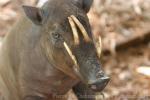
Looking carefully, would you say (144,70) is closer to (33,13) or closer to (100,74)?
(33,13)

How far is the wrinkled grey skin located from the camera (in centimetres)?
238

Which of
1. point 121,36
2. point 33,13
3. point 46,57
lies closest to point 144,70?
point 121,36

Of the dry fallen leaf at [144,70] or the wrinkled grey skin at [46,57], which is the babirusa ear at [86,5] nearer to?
the wrinkled grey skin at [46,57]

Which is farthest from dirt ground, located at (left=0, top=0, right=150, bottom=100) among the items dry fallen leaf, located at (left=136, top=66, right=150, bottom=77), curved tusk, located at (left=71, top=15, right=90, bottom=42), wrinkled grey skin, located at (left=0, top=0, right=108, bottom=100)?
curved tusk, located at (left=71, top=15, right=90, bottom=42)

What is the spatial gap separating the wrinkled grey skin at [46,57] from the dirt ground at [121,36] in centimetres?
91

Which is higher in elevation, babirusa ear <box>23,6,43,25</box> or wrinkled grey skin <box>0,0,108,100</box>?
babirusa ear <box>23,6,43,25</box>

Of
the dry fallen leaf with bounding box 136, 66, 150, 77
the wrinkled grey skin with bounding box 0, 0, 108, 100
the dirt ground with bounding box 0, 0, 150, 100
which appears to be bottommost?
the dry fallen leaf with bounding box 136, 66, 150, 77

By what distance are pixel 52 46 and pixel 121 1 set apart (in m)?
2.02

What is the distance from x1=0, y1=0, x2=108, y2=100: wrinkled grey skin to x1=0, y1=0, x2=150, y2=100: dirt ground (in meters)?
0.91

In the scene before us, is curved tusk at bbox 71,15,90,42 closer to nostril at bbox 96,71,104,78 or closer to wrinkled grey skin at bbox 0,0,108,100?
wrinkled grey skin at bbox 0,0,108,100

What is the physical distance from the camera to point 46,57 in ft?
8.78

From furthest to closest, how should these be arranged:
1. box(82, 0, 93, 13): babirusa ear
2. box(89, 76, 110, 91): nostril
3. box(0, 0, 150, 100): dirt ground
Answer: box(0, 0, 150, 100): dirt ground < box(82, 0, 93, 13): babirusa ear < box(89, 76, 110, 91): nostril

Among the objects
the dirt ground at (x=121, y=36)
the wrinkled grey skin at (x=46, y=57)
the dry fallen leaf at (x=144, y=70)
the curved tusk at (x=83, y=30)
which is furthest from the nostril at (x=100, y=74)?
the dry fallen leaf at (x=144, y=70)

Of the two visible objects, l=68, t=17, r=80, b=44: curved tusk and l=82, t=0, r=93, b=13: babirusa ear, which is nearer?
l=68, t=17, r=80, b=44: curved tusk
